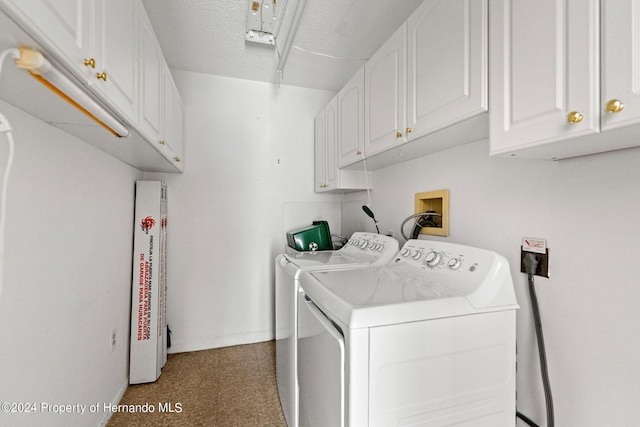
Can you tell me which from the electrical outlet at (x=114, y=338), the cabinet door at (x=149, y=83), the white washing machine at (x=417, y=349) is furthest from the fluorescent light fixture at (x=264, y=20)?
the electrical outlet at (x=114, y=338)

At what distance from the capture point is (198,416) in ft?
5.45

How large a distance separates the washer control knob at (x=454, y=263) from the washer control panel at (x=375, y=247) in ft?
1.45

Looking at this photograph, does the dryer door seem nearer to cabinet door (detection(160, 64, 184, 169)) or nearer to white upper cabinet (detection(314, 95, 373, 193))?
white upper cabinet (detection(314, 95, 373, 193))

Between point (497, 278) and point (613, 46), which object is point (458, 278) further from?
point (613, 46)

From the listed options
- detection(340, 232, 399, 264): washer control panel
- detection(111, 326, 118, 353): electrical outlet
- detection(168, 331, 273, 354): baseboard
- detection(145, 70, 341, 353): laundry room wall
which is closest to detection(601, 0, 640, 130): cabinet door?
detection(340, 232, 399, 264): washer control panel

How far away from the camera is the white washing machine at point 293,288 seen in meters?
1.40

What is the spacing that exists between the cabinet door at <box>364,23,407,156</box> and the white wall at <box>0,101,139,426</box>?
1.55 meters

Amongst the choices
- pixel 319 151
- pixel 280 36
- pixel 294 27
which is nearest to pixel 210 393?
pixel 319 151

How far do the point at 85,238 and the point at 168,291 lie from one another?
118 cm

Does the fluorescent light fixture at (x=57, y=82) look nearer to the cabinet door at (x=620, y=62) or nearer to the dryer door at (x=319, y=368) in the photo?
the dryer door at (x=319, y=368)

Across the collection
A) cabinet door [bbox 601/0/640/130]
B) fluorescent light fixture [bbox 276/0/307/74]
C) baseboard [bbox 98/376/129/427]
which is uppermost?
fluorescent light fixture [bbox 276/0/307/74]

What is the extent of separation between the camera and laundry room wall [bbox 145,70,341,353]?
2449mm

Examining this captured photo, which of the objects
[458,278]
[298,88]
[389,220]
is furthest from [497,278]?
[298,88]

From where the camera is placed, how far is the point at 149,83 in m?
1.43
